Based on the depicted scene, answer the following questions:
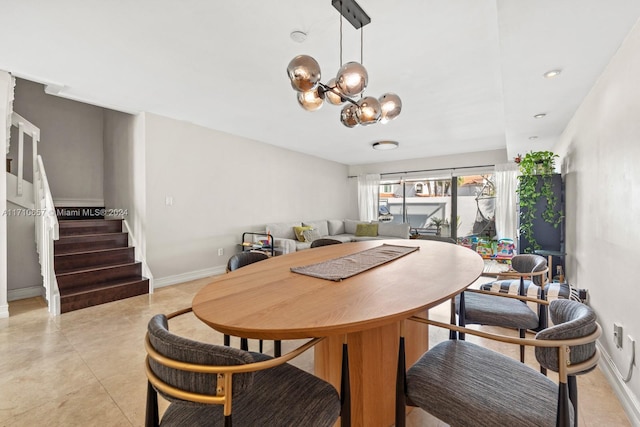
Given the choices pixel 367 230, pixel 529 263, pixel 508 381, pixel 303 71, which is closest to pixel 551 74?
pixel 529 263

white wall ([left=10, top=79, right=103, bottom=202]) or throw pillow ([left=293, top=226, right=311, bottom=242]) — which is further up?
white wall ([left=10, top=79, right=103, bottom=202])

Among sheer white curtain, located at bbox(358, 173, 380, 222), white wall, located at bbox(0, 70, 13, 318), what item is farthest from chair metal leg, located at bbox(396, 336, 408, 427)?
sheer white curtain, located at bbox(358, 173, 380, 222)

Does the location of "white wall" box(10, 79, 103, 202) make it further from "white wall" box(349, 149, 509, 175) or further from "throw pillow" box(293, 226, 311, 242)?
"white wall" box(349, 149, 509, 175)

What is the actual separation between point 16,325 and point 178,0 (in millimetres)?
3266

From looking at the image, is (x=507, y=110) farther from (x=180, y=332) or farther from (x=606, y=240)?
(x=180, y=332)

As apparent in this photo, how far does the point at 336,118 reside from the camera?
3928mm

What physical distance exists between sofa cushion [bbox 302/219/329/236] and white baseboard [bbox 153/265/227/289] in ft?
6.77

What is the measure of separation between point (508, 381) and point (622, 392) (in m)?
1.35

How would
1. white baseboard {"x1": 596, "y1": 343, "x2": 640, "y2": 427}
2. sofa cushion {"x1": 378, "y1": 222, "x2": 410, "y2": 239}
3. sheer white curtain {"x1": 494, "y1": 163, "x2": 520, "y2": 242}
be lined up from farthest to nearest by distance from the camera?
1. sofa cushion {"x1": 378, "y1": 222, "x2": 410, "y2": 239}
2. sheer white curtain {"x1": 494, "y1": 163, "x2": 520, "y2": 242}
3. white baseboard {"x1": 596, "y1": 343, "x2": 640, "y2": 427}

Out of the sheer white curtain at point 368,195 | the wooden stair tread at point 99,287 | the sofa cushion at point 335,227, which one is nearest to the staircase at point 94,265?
the wooden stair tread at point 99,287

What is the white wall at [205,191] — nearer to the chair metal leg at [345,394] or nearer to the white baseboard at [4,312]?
the white baseboard at [4,312]

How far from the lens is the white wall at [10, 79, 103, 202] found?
4109 millimetres

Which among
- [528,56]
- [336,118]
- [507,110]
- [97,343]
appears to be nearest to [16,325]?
[97,343]

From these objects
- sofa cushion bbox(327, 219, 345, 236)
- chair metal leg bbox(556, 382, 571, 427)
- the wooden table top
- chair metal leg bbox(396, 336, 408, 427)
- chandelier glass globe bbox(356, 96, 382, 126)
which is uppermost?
chandelier glass globe bbox(356, 96, 382, 126)
